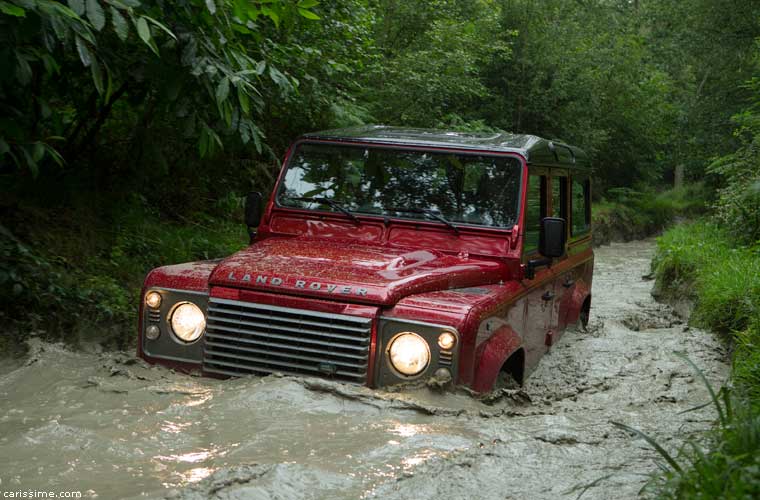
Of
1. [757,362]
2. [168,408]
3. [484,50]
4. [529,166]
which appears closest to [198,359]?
[168,408]

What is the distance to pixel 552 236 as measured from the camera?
17.4 ft

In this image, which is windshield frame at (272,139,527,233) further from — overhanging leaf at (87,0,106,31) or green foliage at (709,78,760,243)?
green foliage at (709,78,760,243)

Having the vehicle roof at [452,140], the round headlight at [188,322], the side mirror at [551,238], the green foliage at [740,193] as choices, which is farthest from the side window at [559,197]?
the green foliage at [740,193]

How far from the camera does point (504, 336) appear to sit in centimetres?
485

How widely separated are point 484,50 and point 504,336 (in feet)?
48.3

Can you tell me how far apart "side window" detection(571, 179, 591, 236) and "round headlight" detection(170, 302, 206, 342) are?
12.3 ft

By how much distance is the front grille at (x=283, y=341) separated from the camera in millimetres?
4367

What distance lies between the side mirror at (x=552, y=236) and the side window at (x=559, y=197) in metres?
1.04

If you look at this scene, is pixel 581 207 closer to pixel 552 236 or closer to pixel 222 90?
pixel 552 236

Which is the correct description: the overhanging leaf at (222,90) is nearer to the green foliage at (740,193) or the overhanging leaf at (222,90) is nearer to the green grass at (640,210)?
the green foliage at (740,193)

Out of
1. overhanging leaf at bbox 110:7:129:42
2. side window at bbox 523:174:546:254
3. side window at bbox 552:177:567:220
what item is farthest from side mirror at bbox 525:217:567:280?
overhanging leaf at bbox 110:7:129:42

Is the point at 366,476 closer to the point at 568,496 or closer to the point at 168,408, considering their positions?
the point at 568,496

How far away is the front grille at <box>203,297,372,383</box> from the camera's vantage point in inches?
172

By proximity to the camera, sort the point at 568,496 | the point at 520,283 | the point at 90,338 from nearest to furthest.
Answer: the point at 568,496 < the point at 520,283 < the point at 90,338
